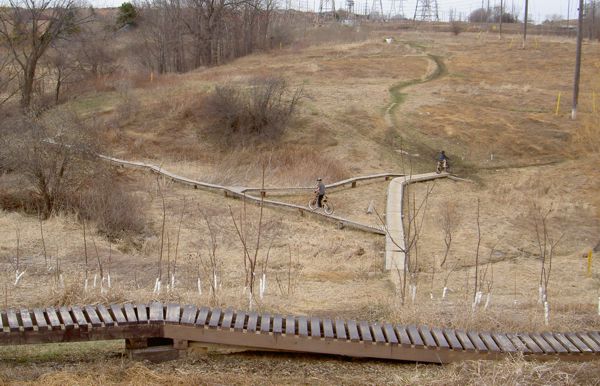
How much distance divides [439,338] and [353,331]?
1.06 metres

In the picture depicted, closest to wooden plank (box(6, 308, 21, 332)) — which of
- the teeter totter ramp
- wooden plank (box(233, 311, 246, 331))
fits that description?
the teeter totter ramp

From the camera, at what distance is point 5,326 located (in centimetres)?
857

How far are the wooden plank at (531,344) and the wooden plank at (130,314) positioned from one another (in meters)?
4.78

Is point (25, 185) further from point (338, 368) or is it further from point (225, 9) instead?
point (225, 9)

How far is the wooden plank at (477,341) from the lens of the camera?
28.6 feet

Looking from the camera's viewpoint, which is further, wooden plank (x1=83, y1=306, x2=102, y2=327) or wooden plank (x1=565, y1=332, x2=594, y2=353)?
wooden plank (x1=565, y1=332, x2=594, y2=353)

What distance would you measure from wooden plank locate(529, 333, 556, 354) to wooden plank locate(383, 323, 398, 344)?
1765mm

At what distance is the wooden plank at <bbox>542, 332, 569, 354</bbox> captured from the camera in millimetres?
8796

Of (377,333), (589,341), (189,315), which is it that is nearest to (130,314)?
(189,315)

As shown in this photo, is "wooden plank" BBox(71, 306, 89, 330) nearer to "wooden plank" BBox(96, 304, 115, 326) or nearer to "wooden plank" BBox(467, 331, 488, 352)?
"wooden plank" BBox(96, 304, 115, 326)

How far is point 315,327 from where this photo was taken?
8883mm

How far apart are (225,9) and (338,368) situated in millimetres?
51447

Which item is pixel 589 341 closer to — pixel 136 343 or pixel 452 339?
pixel 452 339

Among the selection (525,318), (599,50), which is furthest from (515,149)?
(599,50)
